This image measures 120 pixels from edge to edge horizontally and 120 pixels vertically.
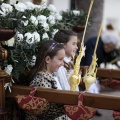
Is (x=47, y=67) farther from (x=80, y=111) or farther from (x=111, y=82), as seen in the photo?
(x=111, y=82)

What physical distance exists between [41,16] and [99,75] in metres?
0.88

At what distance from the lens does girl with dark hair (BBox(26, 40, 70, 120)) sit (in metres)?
2.77

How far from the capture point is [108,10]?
12445 mm

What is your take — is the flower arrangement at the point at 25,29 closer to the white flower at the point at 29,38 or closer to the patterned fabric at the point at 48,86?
the white flower at the point at 29,38

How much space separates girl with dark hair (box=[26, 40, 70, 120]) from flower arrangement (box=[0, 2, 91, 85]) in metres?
0.13

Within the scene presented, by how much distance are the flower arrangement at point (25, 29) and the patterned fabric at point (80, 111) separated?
22.2 inches

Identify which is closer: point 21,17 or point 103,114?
point 21,17

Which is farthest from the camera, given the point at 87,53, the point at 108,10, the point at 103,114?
the point at 108,10

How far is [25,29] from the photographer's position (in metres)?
3.10

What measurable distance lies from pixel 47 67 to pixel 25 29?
1.44 feet

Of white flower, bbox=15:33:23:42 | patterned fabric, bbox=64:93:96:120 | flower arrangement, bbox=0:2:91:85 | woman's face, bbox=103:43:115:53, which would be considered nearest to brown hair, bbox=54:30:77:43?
flower arrangement, bbox=0:2:91:85

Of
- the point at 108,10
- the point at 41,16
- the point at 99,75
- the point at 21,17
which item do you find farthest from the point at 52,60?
the point at 108,10

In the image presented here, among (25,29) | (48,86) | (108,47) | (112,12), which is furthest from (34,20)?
(112,12)

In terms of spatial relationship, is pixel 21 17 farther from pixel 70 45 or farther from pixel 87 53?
pixel 87 53
